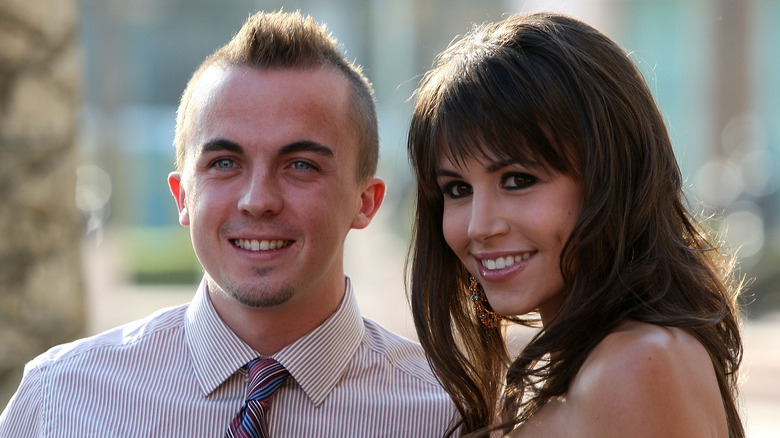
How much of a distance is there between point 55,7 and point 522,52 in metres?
1.61

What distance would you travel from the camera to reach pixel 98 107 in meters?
12.4

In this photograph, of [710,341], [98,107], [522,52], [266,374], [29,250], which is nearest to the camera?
[710,341]

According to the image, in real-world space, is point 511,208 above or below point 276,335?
above

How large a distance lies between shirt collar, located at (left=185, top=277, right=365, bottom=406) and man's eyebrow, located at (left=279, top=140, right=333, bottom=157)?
46cm

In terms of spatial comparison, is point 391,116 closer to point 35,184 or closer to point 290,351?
point 35,184

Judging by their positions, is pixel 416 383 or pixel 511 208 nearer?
pixel 511 208

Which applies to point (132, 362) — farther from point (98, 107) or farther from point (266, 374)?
point (98, 107)

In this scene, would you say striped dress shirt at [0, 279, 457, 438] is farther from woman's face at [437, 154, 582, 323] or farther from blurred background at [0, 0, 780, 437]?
blurred background at [0, 0, 780, 437]

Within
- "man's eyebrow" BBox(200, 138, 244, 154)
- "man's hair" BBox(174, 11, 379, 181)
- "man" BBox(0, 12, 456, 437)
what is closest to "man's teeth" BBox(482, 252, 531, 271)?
"man" BBox(0, 12, 456, 437)

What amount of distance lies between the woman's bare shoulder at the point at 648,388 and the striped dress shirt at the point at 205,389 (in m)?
0.66

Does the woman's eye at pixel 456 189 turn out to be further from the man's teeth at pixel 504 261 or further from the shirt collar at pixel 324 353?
the shirt collar at pixel 324 353

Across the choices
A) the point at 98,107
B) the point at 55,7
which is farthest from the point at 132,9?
the point at 55,7

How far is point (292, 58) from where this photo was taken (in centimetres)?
267

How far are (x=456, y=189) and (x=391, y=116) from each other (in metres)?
10.2
